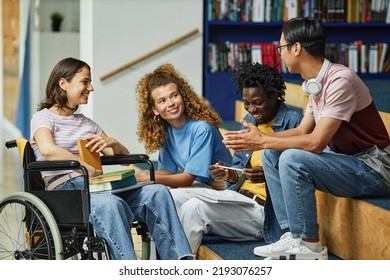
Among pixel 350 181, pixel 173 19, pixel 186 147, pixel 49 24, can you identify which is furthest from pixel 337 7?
pixel 350 181

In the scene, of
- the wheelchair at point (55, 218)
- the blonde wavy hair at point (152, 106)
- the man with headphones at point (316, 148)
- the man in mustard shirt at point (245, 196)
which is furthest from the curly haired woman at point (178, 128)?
the wheelchair at point (55, 218)

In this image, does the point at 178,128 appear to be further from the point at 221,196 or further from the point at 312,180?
the point at 312,180

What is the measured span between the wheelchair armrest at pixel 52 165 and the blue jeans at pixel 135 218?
Result: 0.56 feet

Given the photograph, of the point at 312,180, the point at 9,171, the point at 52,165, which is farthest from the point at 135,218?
the point at 9,171

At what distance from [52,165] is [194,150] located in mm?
807

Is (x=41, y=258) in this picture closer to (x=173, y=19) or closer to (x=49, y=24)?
(x=173, y=19)

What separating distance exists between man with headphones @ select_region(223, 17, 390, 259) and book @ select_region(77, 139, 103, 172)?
0.56m

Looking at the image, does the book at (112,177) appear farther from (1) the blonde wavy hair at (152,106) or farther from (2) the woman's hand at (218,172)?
(1) the blonde wavy hair at (152,106)

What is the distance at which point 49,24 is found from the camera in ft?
26.8

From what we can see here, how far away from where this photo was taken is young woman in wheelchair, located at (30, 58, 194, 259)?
330 centimetres

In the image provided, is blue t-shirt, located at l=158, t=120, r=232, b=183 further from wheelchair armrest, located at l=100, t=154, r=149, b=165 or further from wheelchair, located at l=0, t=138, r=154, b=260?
wheelchair, located at l=0, t=138, r=154, b=260

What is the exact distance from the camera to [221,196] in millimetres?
3684
